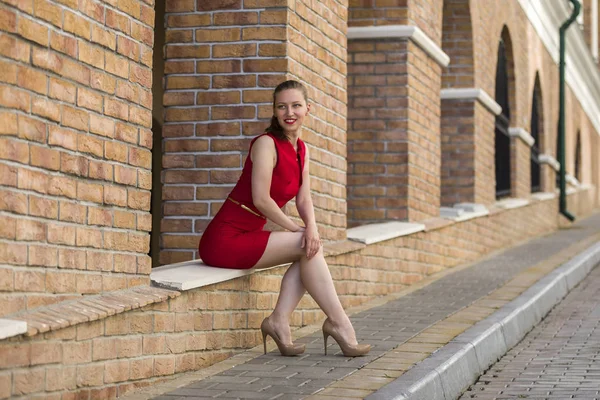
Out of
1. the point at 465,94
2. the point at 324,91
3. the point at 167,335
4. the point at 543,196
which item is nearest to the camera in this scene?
the point at 167,335

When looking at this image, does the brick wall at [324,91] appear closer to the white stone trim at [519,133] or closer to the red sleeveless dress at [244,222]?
the red sleeveless dress at [244,222]

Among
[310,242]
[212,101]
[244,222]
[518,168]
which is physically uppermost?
[518,168]

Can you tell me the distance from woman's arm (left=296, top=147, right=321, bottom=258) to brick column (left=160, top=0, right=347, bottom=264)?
→ 0.83 meters

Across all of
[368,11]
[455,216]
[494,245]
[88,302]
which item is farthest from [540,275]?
[88,302]

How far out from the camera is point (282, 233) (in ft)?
20.1

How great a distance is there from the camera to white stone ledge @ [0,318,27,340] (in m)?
4.09

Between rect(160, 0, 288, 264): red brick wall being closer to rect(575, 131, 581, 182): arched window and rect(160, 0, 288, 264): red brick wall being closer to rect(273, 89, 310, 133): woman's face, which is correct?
rect(273, 89, 310, 133): woman's face

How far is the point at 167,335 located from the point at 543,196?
14398 millimetres

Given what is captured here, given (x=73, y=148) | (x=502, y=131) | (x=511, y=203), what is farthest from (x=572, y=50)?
(x=73, y=148)

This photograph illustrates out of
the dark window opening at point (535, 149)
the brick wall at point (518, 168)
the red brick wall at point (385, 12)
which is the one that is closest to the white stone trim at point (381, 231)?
the red brick wall at point (385, 12)

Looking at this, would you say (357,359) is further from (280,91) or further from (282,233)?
(280,91)

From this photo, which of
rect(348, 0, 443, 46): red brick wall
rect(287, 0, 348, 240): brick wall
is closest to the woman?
rect(287, 0, 348, 240): brick wall

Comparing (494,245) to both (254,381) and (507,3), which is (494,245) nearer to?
(507,3)

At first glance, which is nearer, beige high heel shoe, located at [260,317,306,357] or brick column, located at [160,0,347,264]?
beige high heel shoe, located at [260,317,306,357]
